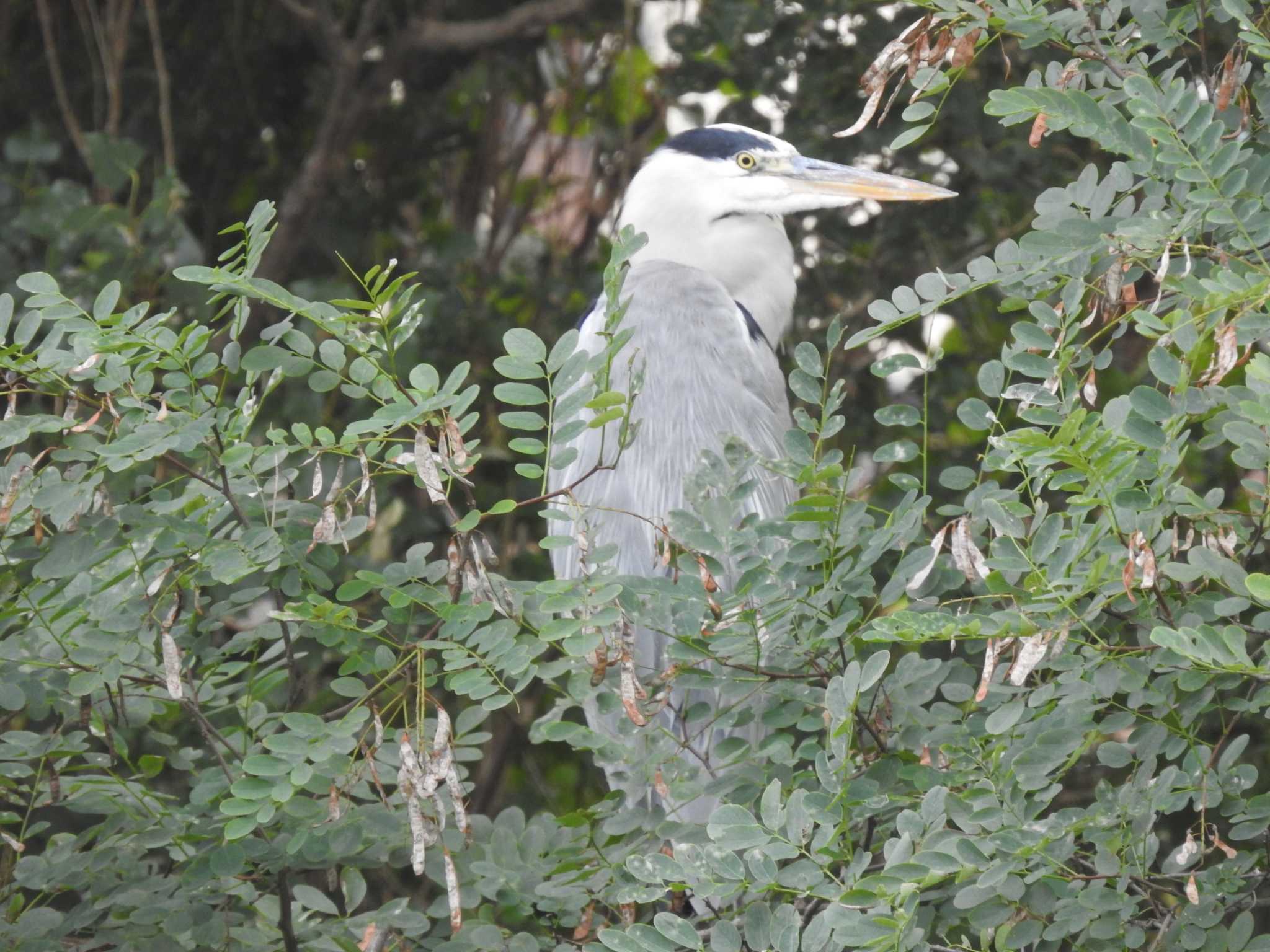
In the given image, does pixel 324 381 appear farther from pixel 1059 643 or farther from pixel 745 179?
pixel 745 179

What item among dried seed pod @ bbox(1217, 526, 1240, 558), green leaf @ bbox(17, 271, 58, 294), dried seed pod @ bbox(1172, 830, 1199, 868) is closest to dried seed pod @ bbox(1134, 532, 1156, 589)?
dried seed pod @ bbox(1217, 526, 1240, 558)

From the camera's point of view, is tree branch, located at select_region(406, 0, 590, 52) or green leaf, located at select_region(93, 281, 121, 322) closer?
green leaf, located at select_region(93, 281, 121, 322)

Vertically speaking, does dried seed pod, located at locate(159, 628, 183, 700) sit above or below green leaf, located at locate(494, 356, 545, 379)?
below

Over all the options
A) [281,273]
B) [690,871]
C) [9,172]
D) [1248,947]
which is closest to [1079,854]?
[1248,947]

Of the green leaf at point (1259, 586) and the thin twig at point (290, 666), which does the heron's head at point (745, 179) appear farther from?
the green leaf at point (1259, 586)

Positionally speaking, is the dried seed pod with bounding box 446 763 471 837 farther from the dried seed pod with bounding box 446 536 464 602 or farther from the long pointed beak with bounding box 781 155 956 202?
the long pointed beak with bounding box 781 155 956 202

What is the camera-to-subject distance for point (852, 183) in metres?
2.90

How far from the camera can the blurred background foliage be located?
3.18 m

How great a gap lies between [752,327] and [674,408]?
44 cm

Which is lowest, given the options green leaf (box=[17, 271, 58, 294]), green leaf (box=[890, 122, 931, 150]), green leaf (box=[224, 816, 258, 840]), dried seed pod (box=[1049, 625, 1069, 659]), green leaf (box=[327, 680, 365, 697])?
green leaf (box=[224, 816, 258, 840])

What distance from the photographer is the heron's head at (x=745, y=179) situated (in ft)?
9.57

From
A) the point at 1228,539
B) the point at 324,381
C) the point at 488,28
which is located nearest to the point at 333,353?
the point at 324,381

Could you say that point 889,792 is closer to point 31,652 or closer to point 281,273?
point 31,652

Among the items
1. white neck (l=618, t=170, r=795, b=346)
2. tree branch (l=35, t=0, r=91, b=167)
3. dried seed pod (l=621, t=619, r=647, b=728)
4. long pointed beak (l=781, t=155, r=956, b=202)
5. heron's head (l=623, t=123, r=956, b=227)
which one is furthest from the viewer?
tree branch (l=35, t=0, r=91, b=167)
